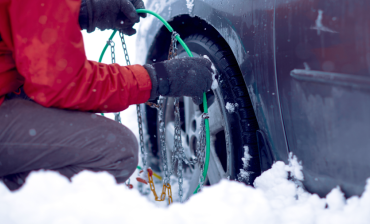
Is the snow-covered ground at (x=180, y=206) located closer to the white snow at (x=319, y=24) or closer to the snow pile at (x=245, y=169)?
the snow pile at (x=245, y=169)

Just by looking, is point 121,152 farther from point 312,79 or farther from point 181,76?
point 312,79

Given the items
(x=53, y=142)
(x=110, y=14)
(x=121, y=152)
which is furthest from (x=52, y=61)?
(x=110, y=14)

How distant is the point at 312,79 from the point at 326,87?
2.1 inches

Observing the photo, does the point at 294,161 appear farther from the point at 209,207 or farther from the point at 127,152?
the point at 127,152

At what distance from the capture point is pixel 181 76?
4.20 feet

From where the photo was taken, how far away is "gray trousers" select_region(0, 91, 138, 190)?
109 cm

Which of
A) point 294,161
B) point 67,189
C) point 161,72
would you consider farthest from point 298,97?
point 67,189

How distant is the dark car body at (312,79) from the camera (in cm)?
75

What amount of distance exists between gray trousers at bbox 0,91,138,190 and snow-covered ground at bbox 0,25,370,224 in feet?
0.27

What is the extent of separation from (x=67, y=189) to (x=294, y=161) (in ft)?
2.94

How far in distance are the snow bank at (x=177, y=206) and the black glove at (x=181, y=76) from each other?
1.63ft

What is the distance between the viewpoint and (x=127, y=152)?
1.24 metres

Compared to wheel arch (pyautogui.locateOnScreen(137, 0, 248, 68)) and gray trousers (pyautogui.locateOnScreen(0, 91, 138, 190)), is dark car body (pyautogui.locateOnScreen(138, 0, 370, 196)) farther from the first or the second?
gray trousers (pyautogui.locateOnScreen(0, 91, 138, 190))

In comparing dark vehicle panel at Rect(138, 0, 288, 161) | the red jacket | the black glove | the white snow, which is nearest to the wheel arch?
dark vehicle panel at Rect(138, 0, 288, 161)
